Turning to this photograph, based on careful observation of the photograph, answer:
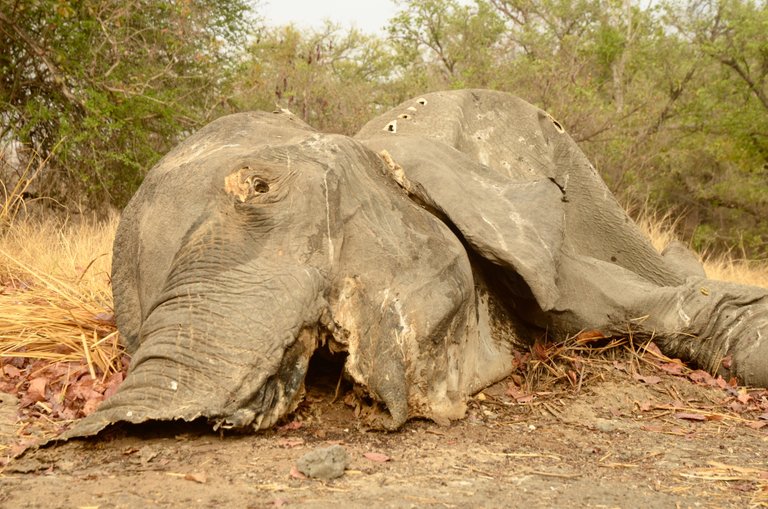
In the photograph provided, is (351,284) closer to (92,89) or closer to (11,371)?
(11,371)

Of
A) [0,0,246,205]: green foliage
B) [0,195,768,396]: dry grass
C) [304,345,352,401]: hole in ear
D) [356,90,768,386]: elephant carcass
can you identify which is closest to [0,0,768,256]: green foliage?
[0,0,246,205]: green foliage

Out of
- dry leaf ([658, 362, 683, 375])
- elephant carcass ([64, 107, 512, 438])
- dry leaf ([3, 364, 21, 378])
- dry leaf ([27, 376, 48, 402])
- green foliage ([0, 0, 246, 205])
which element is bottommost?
dry leaf ([3, 364, 21, 378])

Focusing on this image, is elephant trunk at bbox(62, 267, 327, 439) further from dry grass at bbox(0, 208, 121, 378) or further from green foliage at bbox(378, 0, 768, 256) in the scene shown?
green foliage at bbox(378, 0, 768, 256)

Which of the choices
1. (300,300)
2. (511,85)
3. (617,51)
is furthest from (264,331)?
(617,51)

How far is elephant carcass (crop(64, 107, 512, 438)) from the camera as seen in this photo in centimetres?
276

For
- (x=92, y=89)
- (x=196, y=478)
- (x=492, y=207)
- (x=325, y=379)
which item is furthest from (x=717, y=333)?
(x=92, y=89)

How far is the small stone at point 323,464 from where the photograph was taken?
8.46 feet

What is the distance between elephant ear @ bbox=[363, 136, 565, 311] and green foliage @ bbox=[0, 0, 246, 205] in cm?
549

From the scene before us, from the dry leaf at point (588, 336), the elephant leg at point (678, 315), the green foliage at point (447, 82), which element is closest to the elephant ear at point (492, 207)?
the elephant leg at point (678, 315)

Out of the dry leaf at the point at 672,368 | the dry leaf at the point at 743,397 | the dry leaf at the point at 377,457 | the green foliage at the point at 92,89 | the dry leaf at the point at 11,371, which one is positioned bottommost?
the dry leaf at the point at 11,371

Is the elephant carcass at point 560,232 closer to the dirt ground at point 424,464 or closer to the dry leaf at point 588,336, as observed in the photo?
the dry leaf at point 588,336

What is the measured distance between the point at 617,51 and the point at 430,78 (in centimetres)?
375

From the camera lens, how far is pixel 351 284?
3107mm

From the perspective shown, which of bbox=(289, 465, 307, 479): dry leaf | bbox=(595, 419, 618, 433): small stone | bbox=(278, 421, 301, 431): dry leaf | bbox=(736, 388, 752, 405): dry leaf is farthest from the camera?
bbox=(736, 388, 752, 405): dry leaf
